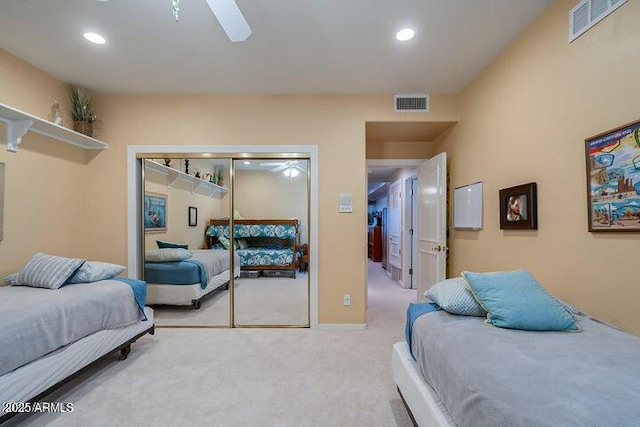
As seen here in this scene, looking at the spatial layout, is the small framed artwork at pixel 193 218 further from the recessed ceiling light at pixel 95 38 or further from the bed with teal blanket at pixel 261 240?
the recessed ceiling light at pixel 95 38

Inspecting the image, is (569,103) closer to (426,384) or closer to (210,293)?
(426,384)

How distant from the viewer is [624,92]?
4.95ft

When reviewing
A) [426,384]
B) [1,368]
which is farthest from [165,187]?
[426,384]

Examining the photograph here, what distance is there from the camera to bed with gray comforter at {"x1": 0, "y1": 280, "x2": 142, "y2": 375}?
5.34 ft

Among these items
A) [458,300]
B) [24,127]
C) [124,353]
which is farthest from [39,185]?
[458,300]

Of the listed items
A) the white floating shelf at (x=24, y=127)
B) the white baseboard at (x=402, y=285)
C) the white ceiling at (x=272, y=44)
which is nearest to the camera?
the white ceiling at (x=272, y=44)

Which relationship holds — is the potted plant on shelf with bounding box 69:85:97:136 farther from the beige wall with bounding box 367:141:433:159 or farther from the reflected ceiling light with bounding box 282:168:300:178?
the beige wall with bounding box 367:141:433:159

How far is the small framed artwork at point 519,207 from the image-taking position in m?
2.11

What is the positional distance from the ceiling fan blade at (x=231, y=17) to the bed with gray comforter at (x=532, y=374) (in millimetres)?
1958

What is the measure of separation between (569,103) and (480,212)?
1.22 m

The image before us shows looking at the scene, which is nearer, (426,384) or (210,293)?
(426,384)

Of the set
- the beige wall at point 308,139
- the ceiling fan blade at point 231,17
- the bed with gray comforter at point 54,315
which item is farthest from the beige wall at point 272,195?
the ceiling fan blade at point 231,17

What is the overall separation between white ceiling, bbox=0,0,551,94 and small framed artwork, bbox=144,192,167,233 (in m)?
1.17

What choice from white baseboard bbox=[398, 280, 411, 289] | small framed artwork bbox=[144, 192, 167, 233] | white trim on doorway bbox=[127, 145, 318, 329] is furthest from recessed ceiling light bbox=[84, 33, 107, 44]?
white baseboard bbox=[398, 280, 411, 289]
